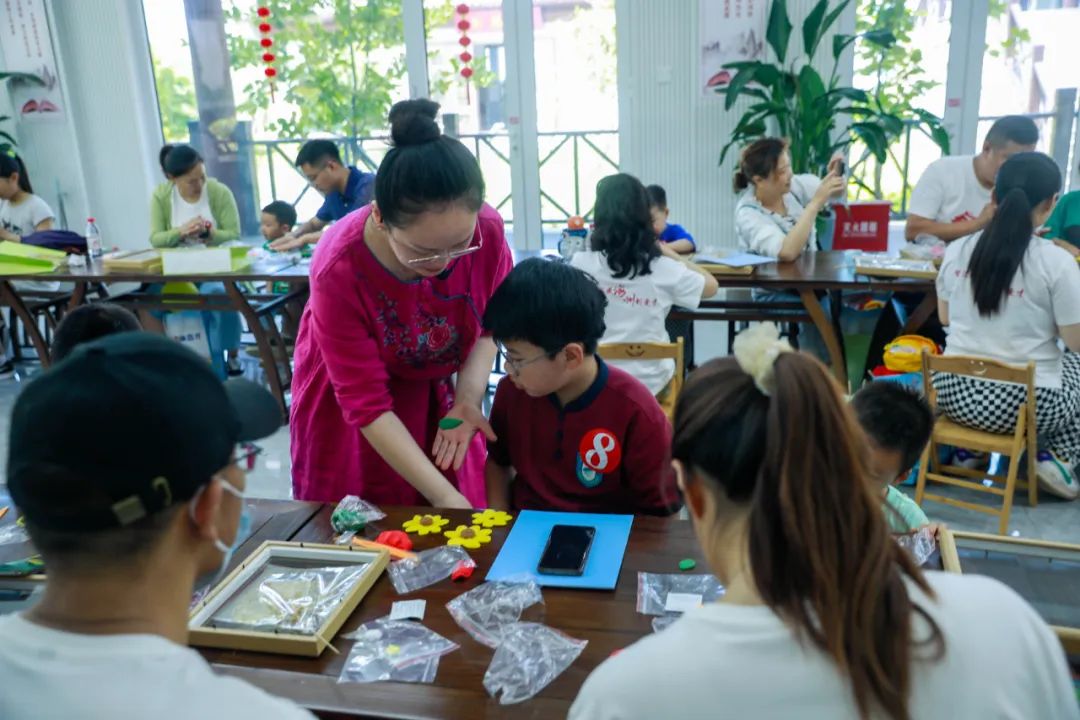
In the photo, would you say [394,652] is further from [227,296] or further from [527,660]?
[227,296]

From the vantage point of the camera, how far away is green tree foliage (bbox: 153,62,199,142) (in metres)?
5.53

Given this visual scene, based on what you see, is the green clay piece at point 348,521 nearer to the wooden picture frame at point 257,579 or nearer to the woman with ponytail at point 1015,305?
the wooden picture frame at point 257,579

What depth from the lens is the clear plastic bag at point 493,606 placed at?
113cm

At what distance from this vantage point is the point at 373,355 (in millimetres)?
1561

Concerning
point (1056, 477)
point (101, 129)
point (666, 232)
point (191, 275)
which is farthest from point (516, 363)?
point (101, 129)

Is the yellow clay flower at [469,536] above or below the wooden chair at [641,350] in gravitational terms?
above

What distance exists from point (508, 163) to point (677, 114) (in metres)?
1.09

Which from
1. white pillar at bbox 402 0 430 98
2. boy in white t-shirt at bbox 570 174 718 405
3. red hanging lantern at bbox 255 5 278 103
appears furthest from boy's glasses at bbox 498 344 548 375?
red hanging lantern at bbox 255 5 278 103

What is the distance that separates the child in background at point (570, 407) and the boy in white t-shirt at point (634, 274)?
109cm

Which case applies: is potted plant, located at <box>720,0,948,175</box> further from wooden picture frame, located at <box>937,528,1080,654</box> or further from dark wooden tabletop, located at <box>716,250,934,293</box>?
wooden picture frame, located at <box>937,528,1080,654</box>

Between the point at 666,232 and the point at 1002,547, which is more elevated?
the point at 666,232

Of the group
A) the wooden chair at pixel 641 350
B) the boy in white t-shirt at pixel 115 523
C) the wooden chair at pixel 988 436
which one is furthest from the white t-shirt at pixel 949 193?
the boy in white t-shirt at pixel 115 523

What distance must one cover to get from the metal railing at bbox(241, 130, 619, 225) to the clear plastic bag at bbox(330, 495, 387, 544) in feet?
12.9

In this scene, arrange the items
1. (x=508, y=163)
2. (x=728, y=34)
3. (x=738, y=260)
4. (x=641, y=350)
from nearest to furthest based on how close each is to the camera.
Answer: (x=641, y=350)
(x=738, y=260)
(x=728, y=34)
(x=508, y=163)
